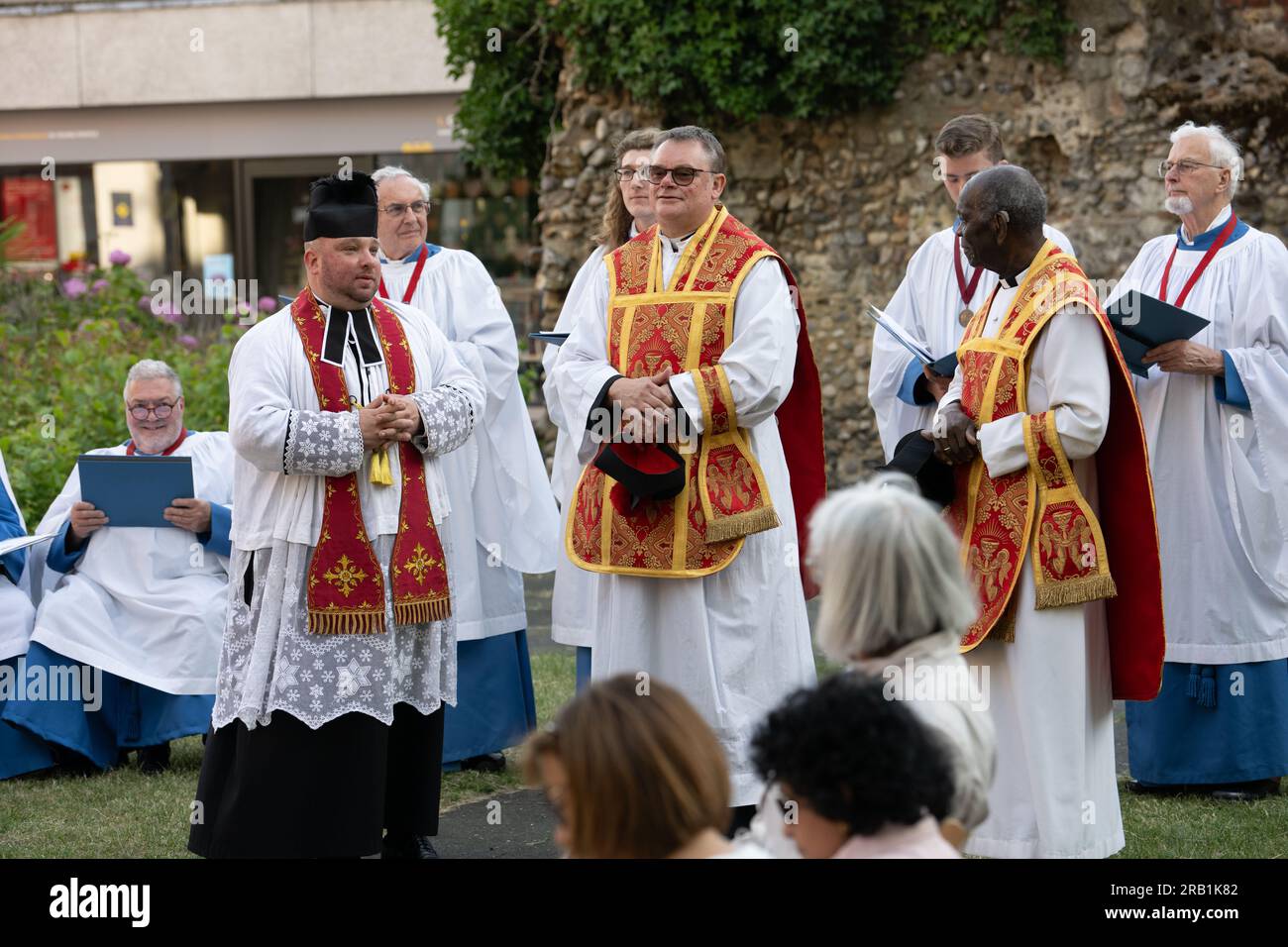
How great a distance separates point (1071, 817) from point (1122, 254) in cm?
790

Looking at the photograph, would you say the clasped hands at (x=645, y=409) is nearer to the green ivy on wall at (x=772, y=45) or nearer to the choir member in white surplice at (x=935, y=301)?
the choir member in white surplice at (x=935, y=301)

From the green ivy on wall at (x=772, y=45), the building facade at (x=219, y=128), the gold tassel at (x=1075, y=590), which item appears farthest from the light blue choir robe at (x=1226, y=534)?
the building facade at (x=219, y=128)

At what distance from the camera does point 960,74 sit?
12.4 m

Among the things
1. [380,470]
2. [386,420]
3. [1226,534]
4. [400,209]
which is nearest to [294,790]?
[380,470]

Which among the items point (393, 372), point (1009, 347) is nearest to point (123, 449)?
point (393, 372)

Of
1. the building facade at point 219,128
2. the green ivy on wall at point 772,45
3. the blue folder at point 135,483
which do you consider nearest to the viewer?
the blue folder at point 135,483

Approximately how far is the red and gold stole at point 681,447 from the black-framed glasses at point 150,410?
2.37 metres

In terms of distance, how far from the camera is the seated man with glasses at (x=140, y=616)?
683 cm

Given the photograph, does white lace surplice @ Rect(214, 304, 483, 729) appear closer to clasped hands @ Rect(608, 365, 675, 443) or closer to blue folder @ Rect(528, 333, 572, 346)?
clasped hands @ Rect(608, 365, 675, 443)

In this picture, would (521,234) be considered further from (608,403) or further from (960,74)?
(608,403)

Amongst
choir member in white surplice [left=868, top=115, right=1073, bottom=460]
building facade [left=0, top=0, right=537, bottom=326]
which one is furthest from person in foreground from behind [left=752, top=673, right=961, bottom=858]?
building facade [left=0, top=0, right=537, bottom=326]

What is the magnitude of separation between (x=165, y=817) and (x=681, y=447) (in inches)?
97.5

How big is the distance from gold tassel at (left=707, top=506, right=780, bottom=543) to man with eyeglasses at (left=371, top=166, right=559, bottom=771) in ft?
5.72

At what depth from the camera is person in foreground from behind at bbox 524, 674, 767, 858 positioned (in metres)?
2.41
